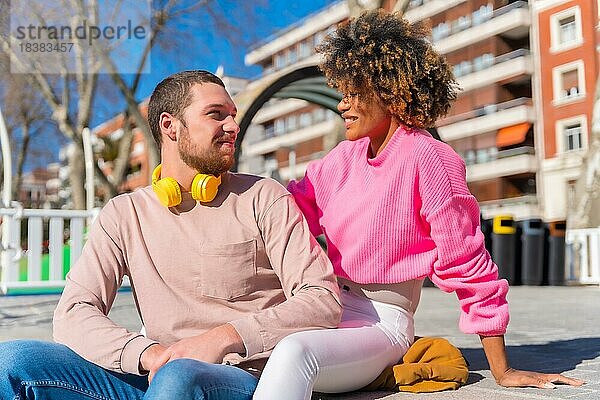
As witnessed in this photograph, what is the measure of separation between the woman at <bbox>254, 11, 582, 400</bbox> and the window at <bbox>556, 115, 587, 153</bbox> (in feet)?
101

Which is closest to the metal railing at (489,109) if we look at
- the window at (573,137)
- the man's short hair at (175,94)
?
the window at (573,137)

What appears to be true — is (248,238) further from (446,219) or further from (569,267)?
(569,267)

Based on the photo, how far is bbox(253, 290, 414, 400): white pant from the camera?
176cm

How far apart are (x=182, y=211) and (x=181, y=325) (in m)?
0.33

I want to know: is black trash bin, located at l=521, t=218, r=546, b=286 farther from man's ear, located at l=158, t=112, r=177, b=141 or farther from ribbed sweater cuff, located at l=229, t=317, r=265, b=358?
ribbed sweater cuff, located at l=229, t=317, r=265, b=358

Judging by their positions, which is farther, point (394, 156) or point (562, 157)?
point (562, 157)

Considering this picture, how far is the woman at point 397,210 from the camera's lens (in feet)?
7.70

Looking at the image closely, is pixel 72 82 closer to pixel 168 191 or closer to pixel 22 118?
pixel 22 118

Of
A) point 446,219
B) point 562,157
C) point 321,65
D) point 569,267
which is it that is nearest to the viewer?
point 446,219

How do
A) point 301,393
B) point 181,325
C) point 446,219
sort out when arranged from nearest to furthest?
point 301,393 → point 181,325 → point 446,219

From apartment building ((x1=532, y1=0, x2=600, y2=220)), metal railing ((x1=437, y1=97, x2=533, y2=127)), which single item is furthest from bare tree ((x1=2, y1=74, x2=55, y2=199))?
apartment building ((x1=532, y1=0, x2=600, y2=220))

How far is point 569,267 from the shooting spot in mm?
11812

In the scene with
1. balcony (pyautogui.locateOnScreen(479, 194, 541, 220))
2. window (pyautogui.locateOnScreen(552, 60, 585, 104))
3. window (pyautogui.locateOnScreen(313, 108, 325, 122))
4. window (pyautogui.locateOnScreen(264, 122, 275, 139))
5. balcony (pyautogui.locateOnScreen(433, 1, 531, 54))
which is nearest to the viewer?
window (pyautogui.locateOnScreen(552, 60, 585, 104))

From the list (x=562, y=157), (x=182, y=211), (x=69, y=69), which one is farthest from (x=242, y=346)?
(x=562, y=157)
